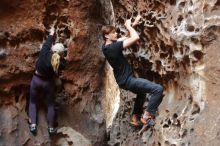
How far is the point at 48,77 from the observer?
6.35 m

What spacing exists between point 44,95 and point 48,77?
401 mm

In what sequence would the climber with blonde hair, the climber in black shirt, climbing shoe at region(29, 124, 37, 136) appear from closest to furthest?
1. the climber in black shirt
2. the climber with blonde hair
3. climbing shoe at region(29, 124, 37, 136)

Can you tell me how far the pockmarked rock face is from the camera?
4.80 meters

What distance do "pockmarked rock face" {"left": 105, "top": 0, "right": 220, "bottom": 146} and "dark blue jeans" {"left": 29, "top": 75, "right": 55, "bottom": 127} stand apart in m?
1.01

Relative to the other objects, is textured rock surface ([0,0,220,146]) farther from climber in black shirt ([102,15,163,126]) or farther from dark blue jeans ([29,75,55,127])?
climber in black shirt ([102,15,163,126])

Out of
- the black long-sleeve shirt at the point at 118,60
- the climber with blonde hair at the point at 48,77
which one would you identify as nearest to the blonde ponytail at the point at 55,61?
the climber with blonde hair at the point at 48,77

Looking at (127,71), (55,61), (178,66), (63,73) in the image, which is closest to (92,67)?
(63,73)

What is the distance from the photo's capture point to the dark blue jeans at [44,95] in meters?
6.34

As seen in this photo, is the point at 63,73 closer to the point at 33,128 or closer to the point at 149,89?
the point at 33,128

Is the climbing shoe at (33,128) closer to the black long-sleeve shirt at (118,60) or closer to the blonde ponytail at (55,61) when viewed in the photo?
the blonde ponytail at (55,61)

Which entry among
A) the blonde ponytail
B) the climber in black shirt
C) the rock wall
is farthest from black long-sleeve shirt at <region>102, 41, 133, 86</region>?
the rock wall

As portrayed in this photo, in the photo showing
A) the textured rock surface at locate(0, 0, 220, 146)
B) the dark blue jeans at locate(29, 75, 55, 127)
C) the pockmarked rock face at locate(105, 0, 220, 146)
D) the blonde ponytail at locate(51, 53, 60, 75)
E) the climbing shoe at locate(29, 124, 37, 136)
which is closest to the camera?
the pockmarked rock face at locate(105, 0, 220, 146)

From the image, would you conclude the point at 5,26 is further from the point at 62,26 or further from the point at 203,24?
the point at 203,24

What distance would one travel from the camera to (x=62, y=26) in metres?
6.80
